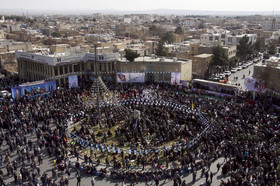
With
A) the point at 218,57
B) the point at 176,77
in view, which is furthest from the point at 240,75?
the point at 176,77

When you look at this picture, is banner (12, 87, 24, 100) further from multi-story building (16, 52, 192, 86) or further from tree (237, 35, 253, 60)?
tree (237, 35, 253, 60)

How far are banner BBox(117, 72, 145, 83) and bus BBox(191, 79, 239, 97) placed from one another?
6.39 metres

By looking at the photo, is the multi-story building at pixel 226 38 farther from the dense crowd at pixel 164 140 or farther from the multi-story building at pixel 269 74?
the dense crowd at pixel 164 140

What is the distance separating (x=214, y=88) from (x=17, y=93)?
69.9ft

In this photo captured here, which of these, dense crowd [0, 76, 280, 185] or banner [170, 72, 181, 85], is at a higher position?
banner [170, 72, 181, 85]

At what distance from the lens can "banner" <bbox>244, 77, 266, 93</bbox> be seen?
89.5ft

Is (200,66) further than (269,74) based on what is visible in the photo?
Yes

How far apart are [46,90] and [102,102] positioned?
9115mm

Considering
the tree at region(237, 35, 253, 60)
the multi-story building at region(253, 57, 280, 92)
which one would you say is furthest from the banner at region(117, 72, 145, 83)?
the tree at region(237, 35, 253, 60)

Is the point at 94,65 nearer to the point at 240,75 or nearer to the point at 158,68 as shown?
the point at 158,68

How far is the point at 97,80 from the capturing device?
865 inches

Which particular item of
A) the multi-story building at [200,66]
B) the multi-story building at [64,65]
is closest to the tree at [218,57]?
the multi-story building at [200,66]

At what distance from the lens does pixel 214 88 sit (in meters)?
30.3

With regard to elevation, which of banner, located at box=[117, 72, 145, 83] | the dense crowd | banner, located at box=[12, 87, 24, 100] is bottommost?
the dense crowd
